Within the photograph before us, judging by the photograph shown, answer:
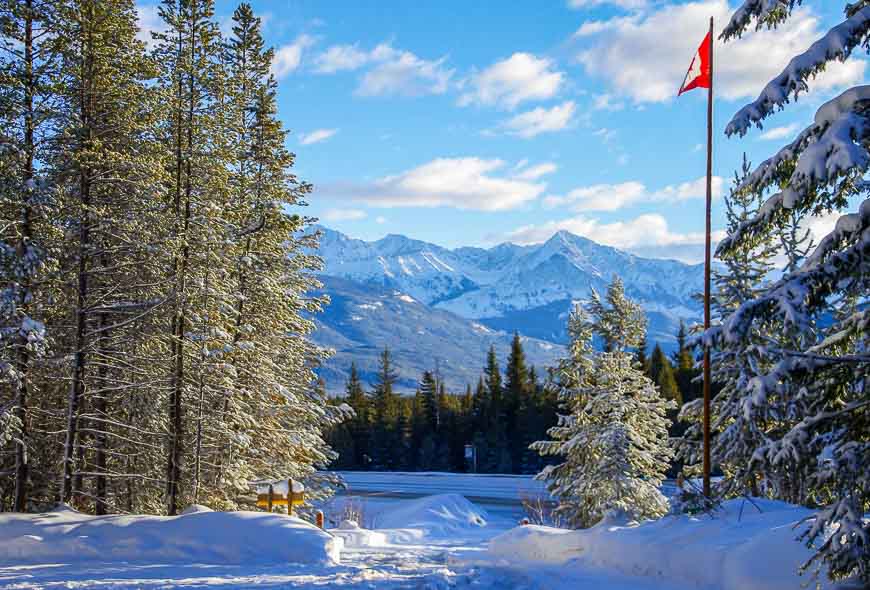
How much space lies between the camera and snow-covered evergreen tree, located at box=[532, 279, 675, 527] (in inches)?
1092

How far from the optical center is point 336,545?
14.0 meters

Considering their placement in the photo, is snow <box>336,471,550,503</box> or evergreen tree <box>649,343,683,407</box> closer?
snow <box>336,471,550,503</box>

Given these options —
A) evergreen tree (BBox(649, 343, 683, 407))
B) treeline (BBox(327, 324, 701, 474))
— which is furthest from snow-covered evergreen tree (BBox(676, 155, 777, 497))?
treeline (BBox(327, 324, 701, 474))

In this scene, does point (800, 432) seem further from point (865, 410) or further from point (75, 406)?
point (75, 406)

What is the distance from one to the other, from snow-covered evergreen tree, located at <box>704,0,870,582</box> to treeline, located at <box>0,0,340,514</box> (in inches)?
472

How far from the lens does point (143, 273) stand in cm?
1784

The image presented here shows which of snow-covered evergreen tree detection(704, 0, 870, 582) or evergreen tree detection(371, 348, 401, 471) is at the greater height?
snow-covered evergreen tree detection(704, 0, 870, 582)

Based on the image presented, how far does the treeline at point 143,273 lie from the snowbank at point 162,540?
5.72ft

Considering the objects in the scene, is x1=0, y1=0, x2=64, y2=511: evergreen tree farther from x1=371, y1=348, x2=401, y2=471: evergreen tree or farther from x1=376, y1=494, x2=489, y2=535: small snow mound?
x1=371, y1=348, x2=401, y2=471: evergreen tree

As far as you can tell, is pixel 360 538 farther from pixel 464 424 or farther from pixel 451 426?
pixel 451 426

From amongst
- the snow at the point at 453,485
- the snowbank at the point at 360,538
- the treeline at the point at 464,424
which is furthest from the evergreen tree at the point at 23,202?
the treeline at the point at 464,424

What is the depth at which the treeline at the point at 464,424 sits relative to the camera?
69.4 m

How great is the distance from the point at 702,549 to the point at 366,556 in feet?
25.1

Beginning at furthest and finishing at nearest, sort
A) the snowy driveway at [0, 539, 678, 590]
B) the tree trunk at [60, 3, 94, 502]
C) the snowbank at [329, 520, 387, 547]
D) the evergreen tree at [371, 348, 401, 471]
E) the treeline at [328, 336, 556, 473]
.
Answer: the evergreen tree at [371, 348, 401, 471] < the treeline at [328, 336, 556, 473] < the snowbank at [329, 520, 387, 547] < the tree trunk at [60, 3, 94, 502] < the snowy driveway at [0, 539, 678, 590]
